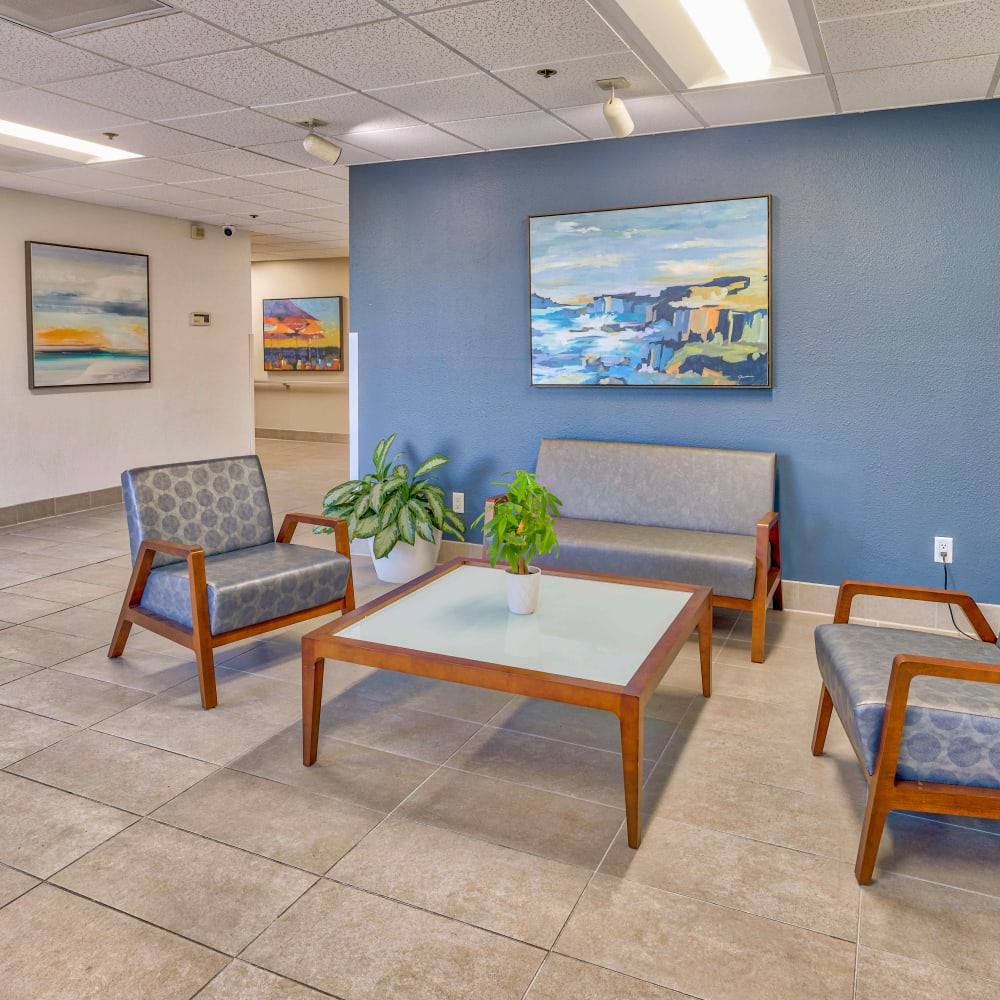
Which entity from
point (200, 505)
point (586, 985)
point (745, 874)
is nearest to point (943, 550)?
point (745, 874)

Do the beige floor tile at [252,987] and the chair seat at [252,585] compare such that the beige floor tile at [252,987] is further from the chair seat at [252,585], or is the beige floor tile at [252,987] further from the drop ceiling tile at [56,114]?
the drop ceiling tile at [56,114]

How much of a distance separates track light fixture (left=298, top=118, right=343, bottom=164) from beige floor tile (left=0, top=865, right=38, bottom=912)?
9.21 ft

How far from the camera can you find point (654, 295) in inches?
145

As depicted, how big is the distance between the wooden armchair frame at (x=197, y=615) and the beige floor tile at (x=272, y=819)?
20.2 inches

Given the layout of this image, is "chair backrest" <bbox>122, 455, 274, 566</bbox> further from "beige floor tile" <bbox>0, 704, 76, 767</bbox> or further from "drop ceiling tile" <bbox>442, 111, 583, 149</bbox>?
"drop ceiling tile" <bbox>442, 111, 583, 149</bbox>

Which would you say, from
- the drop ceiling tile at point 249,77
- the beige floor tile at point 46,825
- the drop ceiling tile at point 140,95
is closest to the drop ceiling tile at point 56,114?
the drop ceiling tile at point 140,95

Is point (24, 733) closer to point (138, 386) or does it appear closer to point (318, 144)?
point (318, 144)

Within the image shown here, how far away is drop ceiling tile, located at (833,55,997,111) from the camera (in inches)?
108

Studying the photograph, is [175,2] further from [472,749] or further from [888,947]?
[888,947]

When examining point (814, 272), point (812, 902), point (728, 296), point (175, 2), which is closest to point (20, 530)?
point (175, 2)

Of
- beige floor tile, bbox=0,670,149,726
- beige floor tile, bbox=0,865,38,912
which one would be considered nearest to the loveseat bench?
beige floor tile, bbox=0,670,149,726

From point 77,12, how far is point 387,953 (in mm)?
2519

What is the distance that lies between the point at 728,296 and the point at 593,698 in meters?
2.22

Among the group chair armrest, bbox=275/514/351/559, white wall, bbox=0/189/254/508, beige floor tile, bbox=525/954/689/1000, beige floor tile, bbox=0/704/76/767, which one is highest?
white wall, bbox=0/189/254/508
